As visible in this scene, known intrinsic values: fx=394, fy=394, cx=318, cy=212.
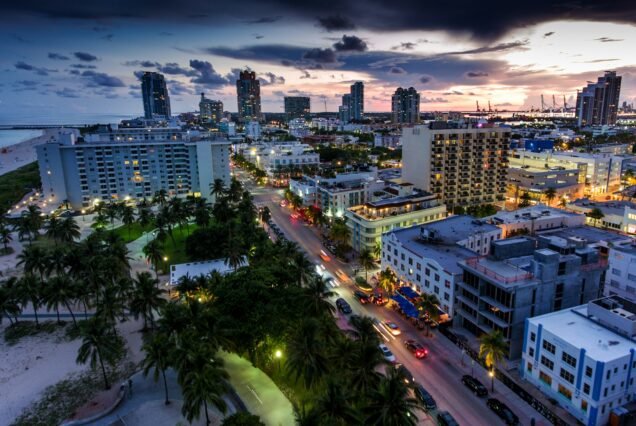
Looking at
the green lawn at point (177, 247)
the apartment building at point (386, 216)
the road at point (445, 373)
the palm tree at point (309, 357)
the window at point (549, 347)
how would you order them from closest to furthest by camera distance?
the palm tree at point (309, 357)
the road at point (445, 373)
the window at point (549, 347)
the apartment building at point (386, 216)
the green lawn at point (177, 247)

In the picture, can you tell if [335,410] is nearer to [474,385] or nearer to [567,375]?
[474,385]

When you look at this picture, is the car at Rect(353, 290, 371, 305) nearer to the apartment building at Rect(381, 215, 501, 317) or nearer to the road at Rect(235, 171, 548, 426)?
the road at Rect(235, 171, 548, 426)

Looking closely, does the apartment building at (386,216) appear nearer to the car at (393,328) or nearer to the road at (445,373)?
the road at (445,373)

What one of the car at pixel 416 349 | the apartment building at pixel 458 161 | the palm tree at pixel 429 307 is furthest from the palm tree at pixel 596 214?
the car at pixel 416 349

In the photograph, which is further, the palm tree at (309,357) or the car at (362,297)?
the car at (362,297)

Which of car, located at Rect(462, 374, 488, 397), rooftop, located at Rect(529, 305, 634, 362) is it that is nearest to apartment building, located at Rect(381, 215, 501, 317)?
car, located at Rect(462, 374, 488, 397)

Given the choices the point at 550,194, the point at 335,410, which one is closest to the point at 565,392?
the point at 335,410

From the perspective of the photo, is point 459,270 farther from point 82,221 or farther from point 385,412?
point 82,221

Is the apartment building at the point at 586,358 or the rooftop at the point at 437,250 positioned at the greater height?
the rooftop at the point at 437,250
